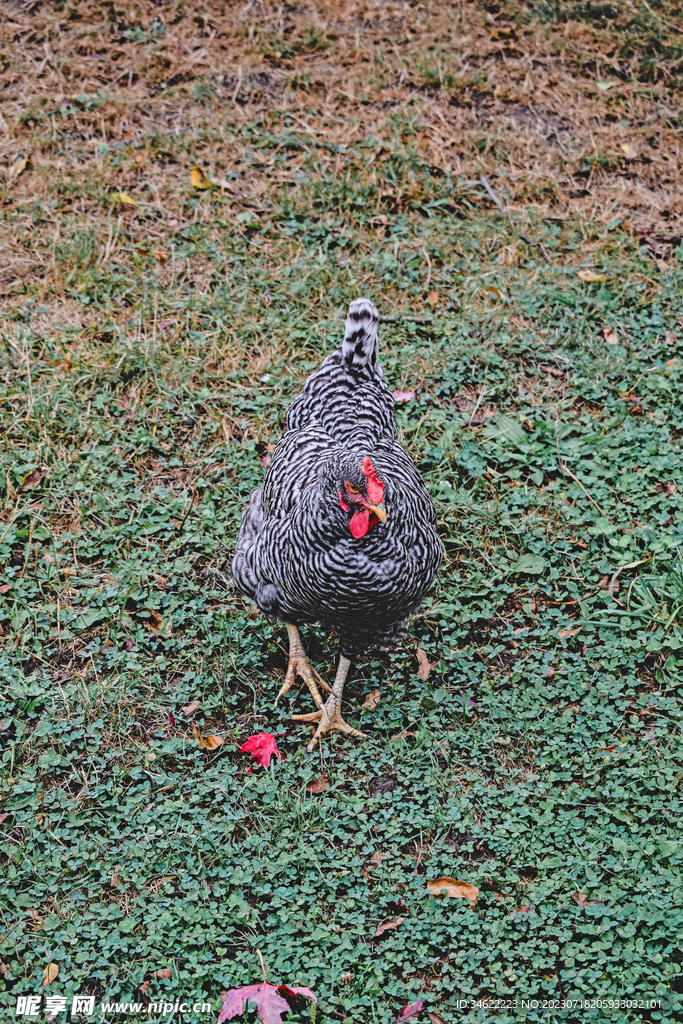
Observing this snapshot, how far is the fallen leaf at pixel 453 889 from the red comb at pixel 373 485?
5.30 feet

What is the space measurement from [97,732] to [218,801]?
0.67 meters

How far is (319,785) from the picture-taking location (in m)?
→ 3.67

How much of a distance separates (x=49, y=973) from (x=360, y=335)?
2.99 meters

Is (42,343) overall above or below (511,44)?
below

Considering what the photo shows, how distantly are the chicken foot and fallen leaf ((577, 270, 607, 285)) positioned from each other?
342 centimetres

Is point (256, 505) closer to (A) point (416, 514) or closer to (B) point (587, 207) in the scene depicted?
(A) point (416, 514)

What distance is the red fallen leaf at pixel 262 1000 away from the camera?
2.90 metres

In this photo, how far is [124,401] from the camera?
505 centimetres

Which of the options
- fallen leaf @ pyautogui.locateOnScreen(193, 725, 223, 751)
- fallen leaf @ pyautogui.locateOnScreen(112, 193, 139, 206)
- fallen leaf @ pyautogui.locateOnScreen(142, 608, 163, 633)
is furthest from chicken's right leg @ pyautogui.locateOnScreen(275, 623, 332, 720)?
fallen leaf @ pyautogui.locateOnScreen(112, 193, 139, 206)

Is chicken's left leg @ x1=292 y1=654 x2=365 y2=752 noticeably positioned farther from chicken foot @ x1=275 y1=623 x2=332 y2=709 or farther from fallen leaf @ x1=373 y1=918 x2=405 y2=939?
fallen leaf @ x1=373 y1=918 x2=405 y2=939

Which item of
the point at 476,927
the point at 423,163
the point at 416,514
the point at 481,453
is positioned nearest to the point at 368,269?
the point at 423,163

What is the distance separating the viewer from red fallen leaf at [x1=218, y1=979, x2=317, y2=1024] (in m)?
2.90

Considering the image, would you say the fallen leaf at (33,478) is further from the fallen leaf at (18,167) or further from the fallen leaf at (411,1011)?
the fallen leaf at (411,1011)

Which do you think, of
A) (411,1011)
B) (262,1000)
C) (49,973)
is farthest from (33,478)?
(411,1011)
